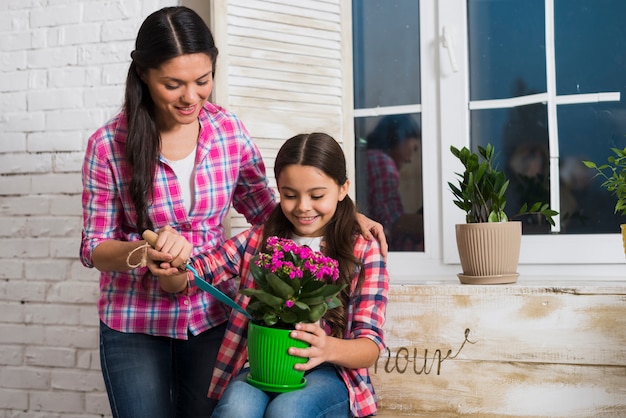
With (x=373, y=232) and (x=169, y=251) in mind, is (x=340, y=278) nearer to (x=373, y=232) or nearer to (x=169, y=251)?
(x=373, y=232)

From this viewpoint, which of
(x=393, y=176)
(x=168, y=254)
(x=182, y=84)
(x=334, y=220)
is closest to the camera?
(x=168, y=254)

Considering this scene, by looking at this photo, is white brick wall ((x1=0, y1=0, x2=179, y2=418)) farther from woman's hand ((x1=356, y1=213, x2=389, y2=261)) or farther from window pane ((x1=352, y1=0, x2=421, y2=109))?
woman's hand ((x1=356, y1=213, x2=389, y2=261))

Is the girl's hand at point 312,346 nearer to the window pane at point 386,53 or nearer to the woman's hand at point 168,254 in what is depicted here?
the woman's hand at point 168,254

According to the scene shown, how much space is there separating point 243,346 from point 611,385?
885mm

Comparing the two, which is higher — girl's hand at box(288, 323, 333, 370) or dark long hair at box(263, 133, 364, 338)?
dark long hair at box(263, 133, 364, 338)

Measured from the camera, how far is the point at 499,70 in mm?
2350

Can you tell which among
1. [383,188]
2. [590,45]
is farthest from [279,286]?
[590,45]

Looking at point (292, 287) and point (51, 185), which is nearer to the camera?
point (292, 287)

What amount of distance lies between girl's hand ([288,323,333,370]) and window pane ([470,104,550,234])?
1070 mm

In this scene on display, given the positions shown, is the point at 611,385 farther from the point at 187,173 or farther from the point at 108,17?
the point at 108,17

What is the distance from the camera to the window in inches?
87.7

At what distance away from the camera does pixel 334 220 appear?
68.1 inches

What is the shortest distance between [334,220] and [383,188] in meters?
0.79

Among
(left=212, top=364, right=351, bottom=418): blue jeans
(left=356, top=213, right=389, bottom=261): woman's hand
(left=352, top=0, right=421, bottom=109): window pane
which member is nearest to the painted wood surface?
(left=356, top=213, right=389, bottom=261): woman's hand
